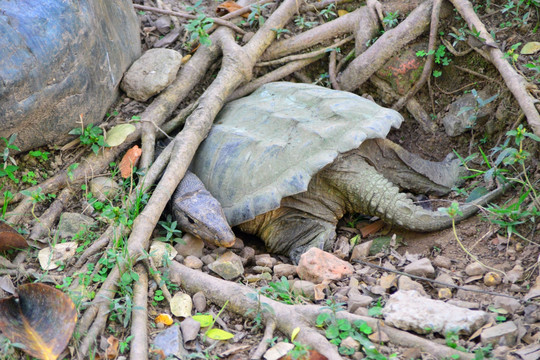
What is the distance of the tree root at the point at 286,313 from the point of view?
8.89ft

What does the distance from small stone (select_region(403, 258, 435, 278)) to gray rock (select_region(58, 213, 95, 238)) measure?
2.39m

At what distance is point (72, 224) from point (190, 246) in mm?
922

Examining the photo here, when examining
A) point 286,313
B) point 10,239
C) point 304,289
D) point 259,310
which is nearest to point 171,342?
point 259,310

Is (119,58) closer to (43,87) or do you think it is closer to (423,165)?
(43,87)

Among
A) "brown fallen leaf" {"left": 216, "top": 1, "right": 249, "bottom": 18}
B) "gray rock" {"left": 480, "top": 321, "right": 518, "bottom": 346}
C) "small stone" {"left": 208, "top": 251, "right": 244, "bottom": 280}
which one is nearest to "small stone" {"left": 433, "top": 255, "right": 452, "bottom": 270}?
"gray rock" {"left": 480, "top": 321, "right": 518, "bottom": 346}

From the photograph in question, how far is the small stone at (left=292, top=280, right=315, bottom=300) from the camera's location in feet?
11.0

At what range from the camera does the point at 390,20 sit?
5047 millimetres

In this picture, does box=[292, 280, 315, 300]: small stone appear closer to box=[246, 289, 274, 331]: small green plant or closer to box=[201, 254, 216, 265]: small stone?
box=[246, 289, 274, 331]: small green plant

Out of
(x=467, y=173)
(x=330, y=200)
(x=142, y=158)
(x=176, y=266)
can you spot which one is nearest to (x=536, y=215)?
(x=467, y=173)

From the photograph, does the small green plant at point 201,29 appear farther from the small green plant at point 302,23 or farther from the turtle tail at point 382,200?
the turtle tail at point 382,200

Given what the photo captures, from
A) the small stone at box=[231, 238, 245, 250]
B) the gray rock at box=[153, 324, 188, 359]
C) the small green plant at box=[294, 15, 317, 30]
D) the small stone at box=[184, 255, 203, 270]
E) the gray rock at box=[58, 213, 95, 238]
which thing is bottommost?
the small stone at box=[231, 238, 245, 250]

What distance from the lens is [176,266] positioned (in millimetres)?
3557

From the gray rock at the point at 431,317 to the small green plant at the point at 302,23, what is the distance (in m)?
3.49

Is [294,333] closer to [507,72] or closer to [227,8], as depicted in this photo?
[507,72]
